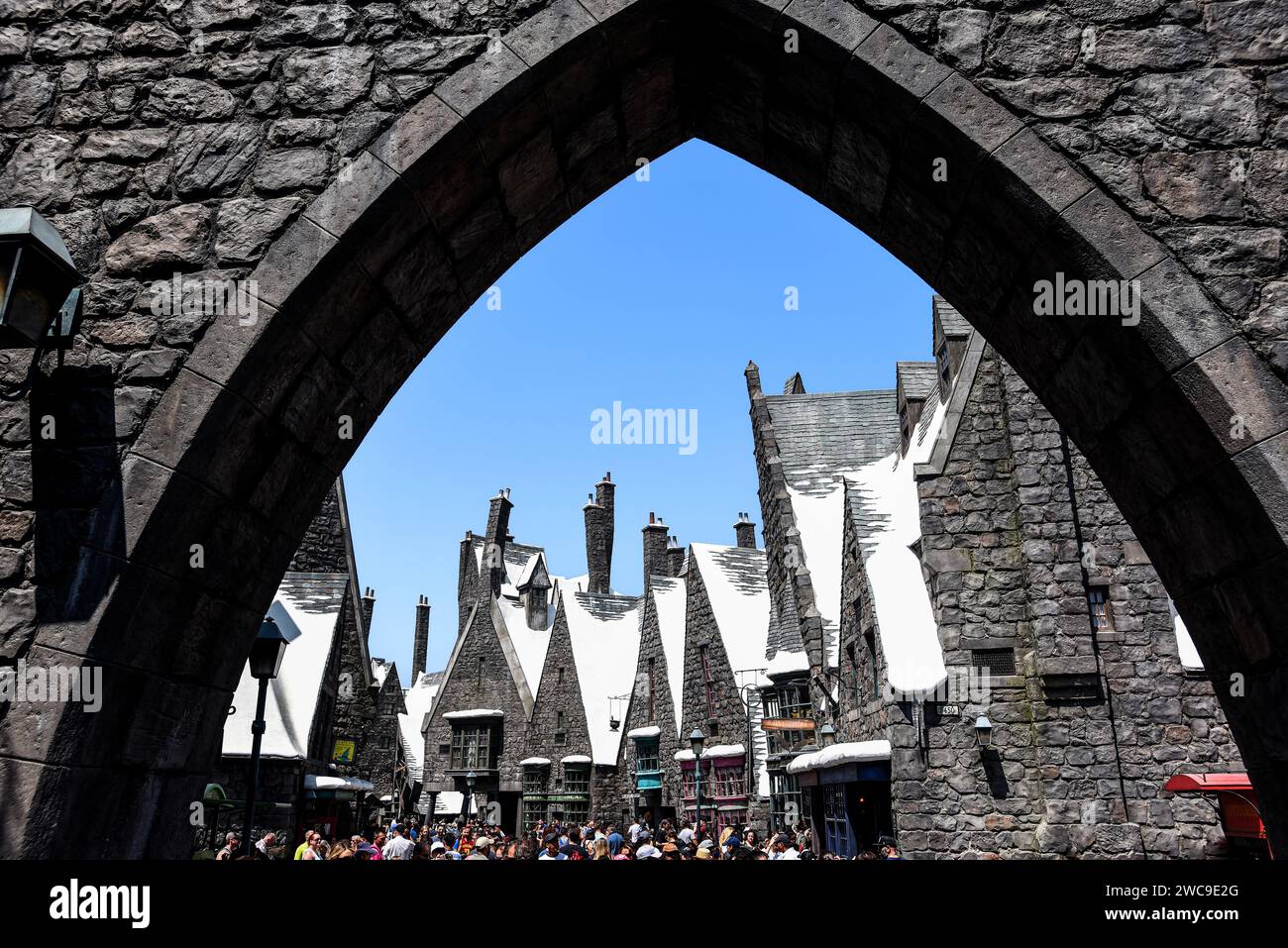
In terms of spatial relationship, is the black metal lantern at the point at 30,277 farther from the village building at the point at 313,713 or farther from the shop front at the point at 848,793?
the shop front at the point at 848,793

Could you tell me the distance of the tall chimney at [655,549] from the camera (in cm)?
3503

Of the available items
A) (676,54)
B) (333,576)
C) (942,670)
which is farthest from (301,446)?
(333,576)

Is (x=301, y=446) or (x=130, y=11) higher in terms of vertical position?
(x=130, y=11)

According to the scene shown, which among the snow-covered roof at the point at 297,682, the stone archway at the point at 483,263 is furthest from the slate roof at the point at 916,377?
the stone archway at the point at 483,263

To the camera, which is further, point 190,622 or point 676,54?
point 676,54

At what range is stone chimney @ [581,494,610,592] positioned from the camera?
1550 inches

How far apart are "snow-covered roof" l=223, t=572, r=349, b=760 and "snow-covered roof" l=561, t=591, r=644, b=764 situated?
1733 centimetres

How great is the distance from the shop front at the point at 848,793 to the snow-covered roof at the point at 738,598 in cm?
453

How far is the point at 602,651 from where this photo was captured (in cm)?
3584
